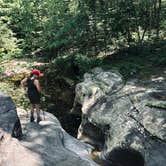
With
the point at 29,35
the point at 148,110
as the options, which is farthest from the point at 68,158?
the point at 29,35

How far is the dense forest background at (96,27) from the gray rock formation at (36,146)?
25.0ft

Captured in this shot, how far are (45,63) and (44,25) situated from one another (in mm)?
2639

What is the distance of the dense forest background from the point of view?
69.3 feet

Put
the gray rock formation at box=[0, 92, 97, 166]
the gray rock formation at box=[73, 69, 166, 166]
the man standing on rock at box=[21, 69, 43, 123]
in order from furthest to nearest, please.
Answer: the man standing on rock at box=[21, 69, 43, 123]
the gray rock formation at box=[73, 69, 166, 166]
the gray rock formation at box=[0, 92, 97, 166]

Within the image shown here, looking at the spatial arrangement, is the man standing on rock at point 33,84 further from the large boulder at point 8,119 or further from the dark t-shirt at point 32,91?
the large boulder at point 8,119

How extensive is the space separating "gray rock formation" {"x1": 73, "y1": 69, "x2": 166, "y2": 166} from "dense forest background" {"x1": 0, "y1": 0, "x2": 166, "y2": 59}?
494 centimetres

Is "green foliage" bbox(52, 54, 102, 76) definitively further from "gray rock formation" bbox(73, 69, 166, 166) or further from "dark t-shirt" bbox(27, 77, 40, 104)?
"dark t-shirt" bbox(27, 77, 40, 104)

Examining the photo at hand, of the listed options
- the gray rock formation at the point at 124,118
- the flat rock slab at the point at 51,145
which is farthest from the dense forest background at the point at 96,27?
the flat rock slab at the point at 51,145

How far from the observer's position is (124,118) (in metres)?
13.3

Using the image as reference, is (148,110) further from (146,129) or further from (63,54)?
(63,54)

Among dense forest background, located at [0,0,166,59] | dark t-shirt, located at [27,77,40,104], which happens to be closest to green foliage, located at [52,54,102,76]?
dense forest background, located at [0,0,166,59]

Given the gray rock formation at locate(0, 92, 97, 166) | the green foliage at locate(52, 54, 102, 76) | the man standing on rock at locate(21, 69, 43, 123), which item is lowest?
the green foliage at locate(52, 54, 102, 76)

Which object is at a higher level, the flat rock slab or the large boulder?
the large boulder

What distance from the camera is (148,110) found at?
12766 millimetres
